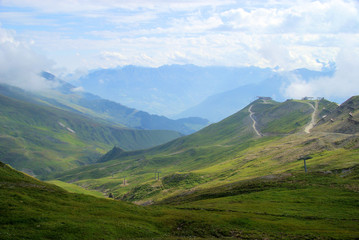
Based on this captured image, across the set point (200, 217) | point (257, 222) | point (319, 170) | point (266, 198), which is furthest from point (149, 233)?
point (319, 170)

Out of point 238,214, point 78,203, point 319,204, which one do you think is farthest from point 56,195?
point 319,204

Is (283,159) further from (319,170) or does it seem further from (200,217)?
(200,217)

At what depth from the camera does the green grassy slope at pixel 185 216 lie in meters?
50.9

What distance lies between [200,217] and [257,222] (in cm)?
1180

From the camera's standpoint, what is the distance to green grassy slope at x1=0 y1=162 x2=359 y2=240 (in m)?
50.9

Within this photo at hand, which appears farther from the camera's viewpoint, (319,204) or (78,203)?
(319,204)

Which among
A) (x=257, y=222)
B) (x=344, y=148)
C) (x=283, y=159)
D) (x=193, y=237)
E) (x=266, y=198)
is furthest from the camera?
(x=283, y=159)

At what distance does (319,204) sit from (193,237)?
36886 millimetres

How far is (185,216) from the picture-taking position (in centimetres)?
6738

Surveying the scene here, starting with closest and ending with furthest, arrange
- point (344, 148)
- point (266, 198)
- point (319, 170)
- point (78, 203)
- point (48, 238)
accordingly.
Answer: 1. point (48, 238)
2. point (78, 203)
3. point (266, 198)
4. point (319, 170)
5. point (344, 148)

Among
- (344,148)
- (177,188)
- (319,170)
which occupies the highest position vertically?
(344,148)

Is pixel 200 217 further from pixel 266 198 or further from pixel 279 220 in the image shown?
pixel 266 198

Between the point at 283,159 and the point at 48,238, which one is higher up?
the point at 283,159

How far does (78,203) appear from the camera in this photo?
68.4 m
